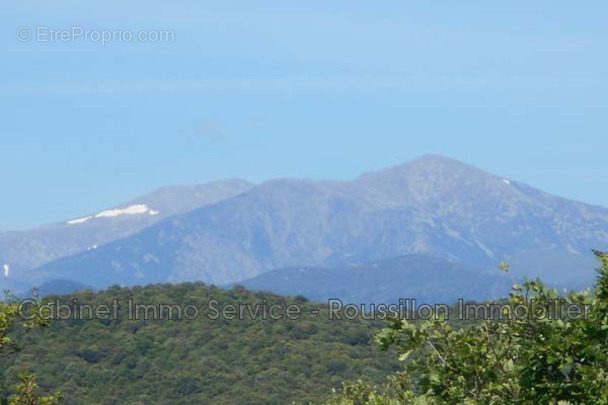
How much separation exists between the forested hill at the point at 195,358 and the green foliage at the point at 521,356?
74.4m

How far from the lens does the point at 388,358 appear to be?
358 ft

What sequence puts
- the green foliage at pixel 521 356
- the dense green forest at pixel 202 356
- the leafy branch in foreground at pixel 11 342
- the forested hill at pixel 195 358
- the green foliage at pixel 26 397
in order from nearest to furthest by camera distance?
the green foliage at pixel 521 356
the leafy branch in foreground at pixel 11 342
the green foliage at pixel 26 397
the dense green forest at pixel 202 356
the forested hill at pixel 195 358

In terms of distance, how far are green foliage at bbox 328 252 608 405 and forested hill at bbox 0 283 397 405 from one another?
74427mm

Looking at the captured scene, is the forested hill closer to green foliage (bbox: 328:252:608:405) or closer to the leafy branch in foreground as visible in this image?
the leafy branch in foreground

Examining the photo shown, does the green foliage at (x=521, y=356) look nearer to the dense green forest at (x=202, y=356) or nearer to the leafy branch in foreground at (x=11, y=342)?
the dense green forest at (x=202, y=356)

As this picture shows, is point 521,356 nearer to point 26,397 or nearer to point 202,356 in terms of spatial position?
point 26,397

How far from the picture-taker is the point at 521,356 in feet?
52.7

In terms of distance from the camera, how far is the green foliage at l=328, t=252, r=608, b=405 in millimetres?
15164

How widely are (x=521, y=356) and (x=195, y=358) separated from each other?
339 ft

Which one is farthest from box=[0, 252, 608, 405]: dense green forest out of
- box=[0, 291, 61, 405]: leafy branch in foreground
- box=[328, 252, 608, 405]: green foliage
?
box=[328, 252, 608, 405]: green foliage

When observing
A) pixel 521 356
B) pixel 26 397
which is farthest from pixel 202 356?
pixel 521 356

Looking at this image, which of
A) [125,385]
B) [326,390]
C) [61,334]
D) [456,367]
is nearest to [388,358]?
[326,390]

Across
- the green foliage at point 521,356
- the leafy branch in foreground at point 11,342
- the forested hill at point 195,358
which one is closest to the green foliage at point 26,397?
the leafy branch in foreground at point 11,342

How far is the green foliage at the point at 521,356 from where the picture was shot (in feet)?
49.8
